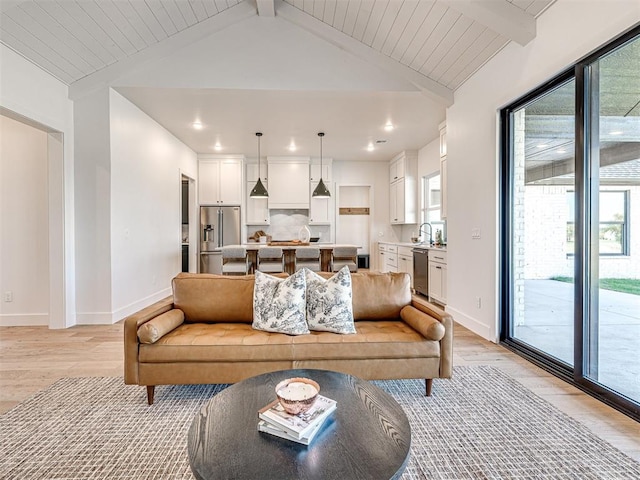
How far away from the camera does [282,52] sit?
3980 mm

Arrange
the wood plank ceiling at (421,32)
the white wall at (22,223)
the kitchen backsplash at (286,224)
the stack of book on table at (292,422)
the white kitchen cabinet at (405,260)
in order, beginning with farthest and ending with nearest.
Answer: the kitchen backsplash at (286,224) < the white kitchen cabinet at (405,260) < the white wall at (22,223) < the wood plank ceiling at (421,32) < the stack of book on table at (292,422)

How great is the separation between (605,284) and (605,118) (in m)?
1.17

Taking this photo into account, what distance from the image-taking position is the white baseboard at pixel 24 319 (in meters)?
3.97

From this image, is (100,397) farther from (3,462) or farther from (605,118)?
(605,118)

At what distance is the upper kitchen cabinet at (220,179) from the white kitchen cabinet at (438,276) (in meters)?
4.15

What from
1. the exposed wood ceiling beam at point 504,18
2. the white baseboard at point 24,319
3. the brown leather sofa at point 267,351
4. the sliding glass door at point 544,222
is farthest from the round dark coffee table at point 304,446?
the white baseboard at point 24,319

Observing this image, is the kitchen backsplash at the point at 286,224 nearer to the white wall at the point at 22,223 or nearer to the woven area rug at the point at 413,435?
the white wall at the point at 22,223

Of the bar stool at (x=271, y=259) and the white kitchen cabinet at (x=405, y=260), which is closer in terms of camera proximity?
the bar stool at (x=271, y=259)

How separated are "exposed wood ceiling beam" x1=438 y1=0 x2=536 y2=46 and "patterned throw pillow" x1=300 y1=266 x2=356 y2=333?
2.51 meters

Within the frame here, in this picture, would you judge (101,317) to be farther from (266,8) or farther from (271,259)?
(266,8)

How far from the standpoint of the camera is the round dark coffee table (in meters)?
1.02

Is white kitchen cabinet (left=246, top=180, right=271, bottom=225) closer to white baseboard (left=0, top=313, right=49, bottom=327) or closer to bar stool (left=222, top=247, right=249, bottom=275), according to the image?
bar stool (left=222, top=247, right=249, bottom=275)

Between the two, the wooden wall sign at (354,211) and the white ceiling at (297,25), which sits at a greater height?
the white ceiling at (297,25)

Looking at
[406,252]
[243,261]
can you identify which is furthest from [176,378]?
[406,252]
